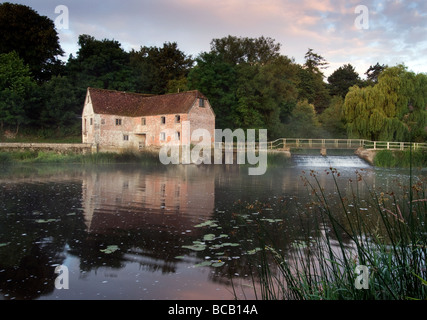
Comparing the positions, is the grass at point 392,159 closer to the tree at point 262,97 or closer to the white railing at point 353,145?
the white railing at point 353,145

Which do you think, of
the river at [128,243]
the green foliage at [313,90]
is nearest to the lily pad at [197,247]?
the river at [128,243]

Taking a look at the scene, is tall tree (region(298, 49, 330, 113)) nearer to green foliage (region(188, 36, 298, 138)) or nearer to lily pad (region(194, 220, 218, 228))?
green foliage (region(188, 36, 298, 138))

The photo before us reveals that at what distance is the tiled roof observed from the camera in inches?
1506

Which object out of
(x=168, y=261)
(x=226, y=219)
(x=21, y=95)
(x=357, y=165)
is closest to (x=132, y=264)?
(x=168, y=261)

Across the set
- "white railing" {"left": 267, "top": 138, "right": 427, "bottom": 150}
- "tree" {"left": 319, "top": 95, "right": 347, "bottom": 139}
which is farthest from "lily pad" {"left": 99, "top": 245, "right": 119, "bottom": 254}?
"tree" {"left": 319, "top": 95, "right": 347, "bottom": 139}

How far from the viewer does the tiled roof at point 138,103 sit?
1506 inches

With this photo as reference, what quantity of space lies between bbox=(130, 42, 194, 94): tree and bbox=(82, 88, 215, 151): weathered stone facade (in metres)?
8.00

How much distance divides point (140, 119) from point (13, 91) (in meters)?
14.5

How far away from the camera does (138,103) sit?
43.3 m

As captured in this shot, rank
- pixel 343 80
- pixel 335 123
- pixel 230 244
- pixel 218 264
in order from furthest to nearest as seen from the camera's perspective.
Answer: pixel 343 80 → pixel 335 123 → pixel 230 244 → pixel 218 264

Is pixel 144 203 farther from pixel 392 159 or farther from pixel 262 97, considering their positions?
pixel 262 97

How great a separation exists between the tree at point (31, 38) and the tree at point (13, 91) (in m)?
3.30

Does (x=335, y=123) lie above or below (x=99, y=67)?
below

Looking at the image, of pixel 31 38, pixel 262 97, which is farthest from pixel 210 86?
pixel 31 38
